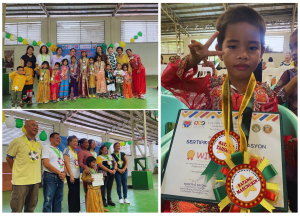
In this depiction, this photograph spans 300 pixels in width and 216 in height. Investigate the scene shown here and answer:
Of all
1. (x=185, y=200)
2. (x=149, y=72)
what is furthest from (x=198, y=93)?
(x=149, y=72)

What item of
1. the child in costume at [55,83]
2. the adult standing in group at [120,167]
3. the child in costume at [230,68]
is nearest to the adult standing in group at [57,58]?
the child in costume at [55,83]

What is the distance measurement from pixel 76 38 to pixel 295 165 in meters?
5.85

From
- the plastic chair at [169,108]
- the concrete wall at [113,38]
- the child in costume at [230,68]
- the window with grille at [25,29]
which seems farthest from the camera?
the window with grille at [25,29]

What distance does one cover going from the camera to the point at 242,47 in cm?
90

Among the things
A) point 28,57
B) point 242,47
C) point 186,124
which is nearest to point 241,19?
point 242,47

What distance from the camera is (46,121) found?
91.6 inches

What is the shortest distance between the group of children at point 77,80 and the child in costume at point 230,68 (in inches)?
97.8

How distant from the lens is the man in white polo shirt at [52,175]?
1708 mm

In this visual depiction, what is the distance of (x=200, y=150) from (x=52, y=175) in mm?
1317

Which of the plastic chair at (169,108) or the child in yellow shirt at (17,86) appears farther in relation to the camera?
the child in yellow shirt at (17,86)

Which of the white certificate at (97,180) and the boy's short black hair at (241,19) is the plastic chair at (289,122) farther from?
the white certificate at (97,180)

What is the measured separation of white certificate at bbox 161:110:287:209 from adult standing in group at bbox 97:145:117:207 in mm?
1495

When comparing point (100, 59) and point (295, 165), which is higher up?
point (100, 59)

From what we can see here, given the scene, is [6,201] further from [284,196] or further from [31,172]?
[284,196]
